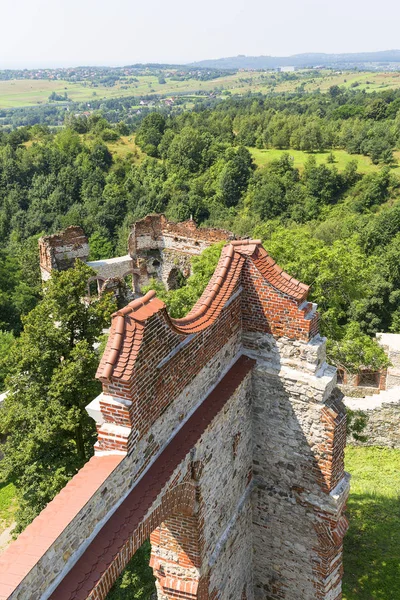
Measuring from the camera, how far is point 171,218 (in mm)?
59562

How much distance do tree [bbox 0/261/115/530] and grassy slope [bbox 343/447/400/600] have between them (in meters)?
7.33

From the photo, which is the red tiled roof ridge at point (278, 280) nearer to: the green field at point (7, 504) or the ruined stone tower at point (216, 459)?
the ruined stone tower at point (216, 459)

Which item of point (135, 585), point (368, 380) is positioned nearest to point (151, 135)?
point (368, 380)

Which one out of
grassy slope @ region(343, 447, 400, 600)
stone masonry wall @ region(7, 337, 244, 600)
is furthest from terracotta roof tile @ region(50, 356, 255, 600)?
grassy slope @ region(343, 447, 400, 600)

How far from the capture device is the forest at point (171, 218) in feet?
42.3

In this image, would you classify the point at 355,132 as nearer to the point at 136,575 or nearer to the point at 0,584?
the point at 136,575

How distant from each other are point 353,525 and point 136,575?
5970mm

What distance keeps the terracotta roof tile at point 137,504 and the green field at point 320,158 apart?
196ft

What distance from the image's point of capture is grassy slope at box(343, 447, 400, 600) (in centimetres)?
1163

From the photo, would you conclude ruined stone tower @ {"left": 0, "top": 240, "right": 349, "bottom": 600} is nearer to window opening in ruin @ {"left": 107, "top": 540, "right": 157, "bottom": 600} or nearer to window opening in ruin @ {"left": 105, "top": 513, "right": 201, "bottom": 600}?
window opening in ruin @ {"left": 105, "top": 513, "right": 201, "bottom": 600}

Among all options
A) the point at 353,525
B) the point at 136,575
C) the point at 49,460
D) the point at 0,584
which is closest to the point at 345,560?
the point at 353,525

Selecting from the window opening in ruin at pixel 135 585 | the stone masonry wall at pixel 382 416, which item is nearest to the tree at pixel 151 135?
the stone masonry wall at pixel 382 416

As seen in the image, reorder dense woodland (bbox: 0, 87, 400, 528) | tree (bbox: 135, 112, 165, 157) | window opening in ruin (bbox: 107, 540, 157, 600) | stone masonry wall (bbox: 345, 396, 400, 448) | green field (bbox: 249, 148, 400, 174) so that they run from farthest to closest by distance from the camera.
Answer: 1. tree (bbox: 135, 112, 165, 157)
2. green field (bbox: 249, 148, 400, 174)
3. stone masonry wall (bbox: 345, 396, 400, 448)
4. dense woodland (bbox: 0, 87, 400, 528)
5. window opening in ruin (bbox: 107, 540, 157, 600)

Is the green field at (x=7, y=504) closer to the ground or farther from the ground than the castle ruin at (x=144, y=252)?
closer to the ground
